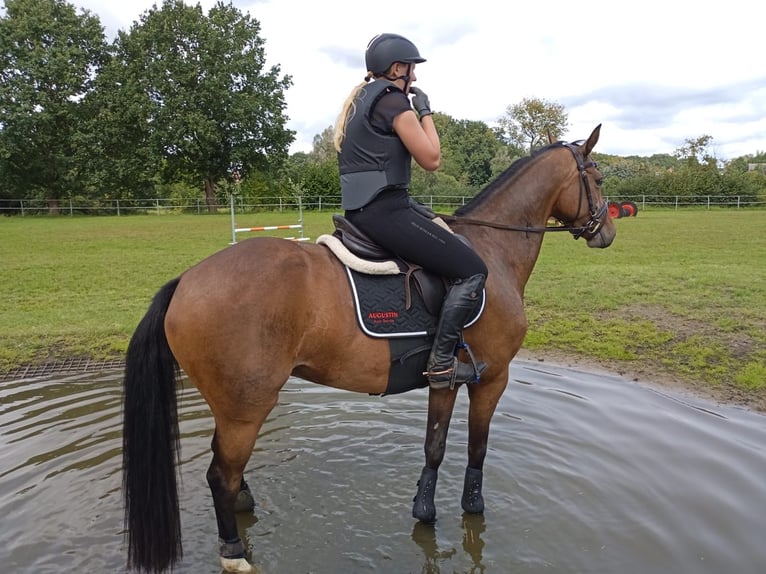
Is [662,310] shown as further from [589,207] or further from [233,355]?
[233,355]

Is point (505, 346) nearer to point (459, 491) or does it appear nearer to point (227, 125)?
point (459, 491)

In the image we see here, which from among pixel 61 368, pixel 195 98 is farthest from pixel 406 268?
pixel 195 98

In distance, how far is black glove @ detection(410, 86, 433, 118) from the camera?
3639 mm

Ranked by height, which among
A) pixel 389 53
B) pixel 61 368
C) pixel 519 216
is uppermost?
pixel 389 53

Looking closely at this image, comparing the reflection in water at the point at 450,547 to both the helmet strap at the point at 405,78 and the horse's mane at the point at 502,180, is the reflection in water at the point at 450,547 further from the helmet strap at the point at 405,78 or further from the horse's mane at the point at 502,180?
the helmet strap at the point at 405,78

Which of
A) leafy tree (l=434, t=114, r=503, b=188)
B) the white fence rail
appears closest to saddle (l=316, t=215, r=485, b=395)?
the white fence rail

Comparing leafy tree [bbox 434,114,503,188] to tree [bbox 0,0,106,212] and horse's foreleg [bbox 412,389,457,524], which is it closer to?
tree [bbox 0,0,106,212]

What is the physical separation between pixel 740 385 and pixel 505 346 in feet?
14.1

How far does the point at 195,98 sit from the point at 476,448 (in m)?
45.4

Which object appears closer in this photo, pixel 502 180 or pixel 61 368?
pixel 502 180

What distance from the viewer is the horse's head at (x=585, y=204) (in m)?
4.70

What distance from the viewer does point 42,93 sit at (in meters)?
41.3

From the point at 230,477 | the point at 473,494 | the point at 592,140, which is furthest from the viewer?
the point at 592,140

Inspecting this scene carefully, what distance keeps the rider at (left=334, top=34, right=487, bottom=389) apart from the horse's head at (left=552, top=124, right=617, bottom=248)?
138 centimetres
